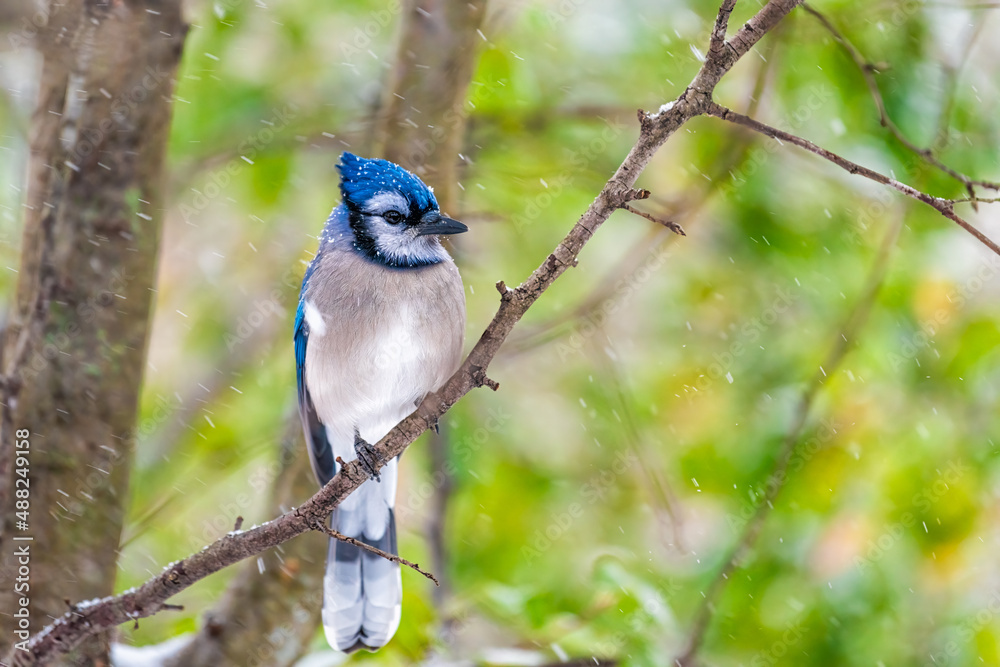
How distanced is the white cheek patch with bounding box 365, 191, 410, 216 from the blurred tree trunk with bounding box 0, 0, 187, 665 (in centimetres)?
74

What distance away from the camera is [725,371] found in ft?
11.7

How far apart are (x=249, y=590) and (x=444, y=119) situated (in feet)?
5.55

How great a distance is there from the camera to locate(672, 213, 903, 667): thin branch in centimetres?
259

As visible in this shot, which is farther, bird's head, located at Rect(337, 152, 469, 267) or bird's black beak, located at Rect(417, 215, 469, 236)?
bird's head, located at Rect(337, 152, 469, 267)

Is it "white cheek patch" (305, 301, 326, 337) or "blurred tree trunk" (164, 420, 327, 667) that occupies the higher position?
"white cheek patch" (305, 301, 326, 337)

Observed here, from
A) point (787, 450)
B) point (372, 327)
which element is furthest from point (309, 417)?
point (787, 450)

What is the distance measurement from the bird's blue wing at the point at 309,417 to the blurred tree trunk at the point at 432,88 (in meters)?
0.59

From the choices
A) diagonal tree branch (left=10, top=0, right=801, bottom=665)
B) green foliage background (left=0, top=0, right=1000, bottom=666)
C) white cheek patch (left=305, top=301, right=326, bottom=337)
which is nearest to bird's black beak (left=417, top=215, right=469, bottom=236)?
white cheek patch (left=305, top=301, right=326, bottom=337)

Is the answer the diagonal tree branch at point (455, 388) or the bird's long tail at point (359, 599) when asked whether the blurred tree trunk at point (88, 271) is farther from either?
the bird's long tail at point (359, 599)

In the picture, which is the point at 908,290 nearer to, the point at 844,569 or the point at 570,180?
the point at 844,569

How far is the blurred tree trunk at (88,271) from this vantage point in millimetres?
2535

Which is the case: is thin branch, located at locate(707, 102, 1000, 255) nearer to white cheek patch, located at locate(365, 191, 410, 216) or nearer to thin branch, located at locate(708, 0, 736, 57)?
thin branch, located at locate(708, 0, 736, 57)

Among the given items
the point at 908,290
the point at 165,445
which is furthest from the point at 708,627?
the point at 165,445

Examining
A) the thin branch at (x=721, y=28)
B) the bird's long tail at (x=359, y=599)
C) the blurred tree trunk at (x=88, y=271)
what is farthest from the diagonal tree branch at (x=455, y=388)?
the bird's long tail at (x=359, y=599)
